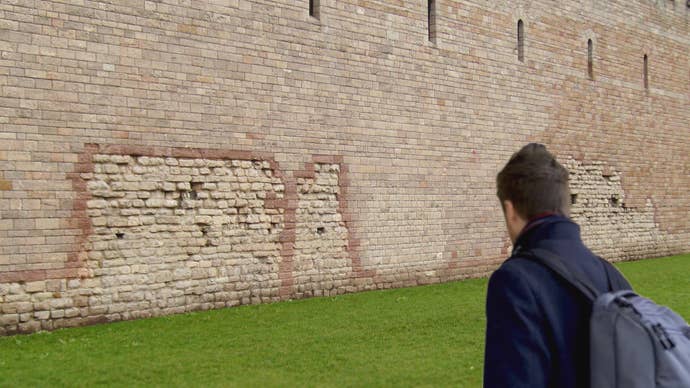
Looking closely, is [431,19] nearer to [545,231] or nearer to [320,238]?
[320,238]

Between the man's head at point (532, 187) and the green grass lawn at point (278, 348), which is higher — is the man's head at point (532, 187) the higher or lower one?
the higher one

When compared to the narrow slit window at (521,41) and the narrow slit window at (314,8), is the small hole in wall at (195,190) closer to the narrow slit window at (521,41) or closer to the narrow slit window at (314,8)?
the narrow slit window at (314,8)

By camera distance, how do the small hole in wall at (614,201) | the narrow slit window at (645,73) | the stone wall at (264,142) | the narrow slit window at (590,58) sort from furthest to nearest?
the narrow slit window at (645,73) → the small hole in wall at (614,201) → the narrow slit window at (590,58) → the stone wall at (264,142)

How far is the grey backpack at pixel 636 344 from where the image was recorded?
184 cm

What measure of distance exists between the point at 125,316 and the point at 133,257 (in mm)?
719

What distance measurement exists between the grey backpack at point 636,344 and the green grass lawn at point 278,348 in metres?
4.28

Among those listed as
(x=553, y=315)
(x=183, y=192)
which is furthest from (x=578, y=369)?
(x=183, y=192)

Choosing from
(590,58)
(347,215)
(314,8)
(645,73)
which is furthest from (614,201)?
(314,8)

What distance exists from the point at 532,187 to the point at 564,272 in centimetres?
27

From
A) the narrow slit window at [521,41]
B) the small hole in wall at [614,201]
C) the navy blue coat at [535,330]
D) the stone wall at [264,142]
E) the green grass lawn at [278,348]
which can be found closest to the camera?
the navy blue coat at [535,330]

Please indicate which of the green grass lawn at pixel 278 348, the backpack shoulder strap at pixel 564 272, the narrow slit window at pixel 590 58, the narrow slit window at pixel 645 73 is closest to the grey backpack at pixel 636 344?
the backpack shoulder strap at pixel 564 272

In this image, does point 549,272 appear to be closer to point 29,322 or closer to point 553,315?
point 553,315

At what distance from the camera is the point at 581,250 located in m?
2.23

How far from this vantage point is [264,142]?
420 inches
